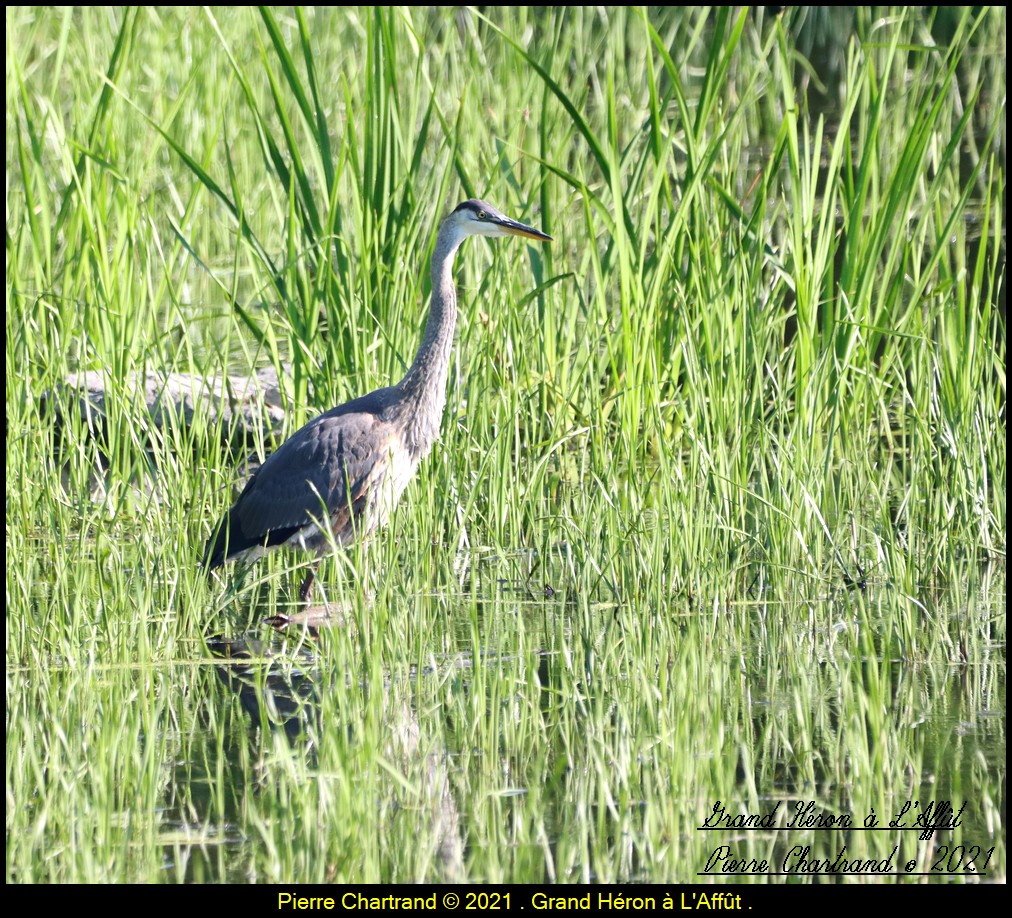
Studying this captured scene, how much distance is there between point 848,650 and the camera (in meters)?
3.97

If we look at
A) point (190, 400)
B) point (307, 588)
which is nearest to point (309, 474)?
point (307, 588)

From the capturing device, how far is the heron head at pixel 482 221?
5266 mm

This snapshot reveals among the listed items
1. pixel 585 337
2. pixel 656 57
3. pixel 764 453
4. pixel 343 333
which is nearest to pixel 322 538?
pixel 343 333

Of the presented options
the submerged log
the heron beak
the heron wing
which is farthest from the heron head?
the submerged log

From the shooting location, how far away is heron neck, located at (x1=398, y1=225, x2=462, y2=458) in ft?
16.8

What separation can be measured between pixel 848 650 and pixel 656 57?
754 centimetres

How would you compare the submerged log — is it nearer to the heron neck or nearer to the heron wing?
the heron wing

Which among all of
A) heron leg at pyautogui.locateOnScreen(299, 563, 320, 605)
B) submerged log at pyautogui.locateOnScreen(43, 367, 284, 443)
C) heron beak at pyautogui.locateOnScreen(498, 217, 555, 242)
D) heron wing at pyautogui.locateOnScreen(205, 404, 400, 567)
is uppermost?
heron beak at pyautogui.locateOnScreen(498, 217, 555, 242)

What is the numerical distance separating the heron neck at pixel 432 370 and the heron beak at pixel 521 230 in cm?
22

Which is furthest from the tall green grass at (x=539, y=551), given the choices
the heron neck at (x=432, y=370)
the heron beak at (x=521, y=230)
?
the heron beak at (x=521, y=230)

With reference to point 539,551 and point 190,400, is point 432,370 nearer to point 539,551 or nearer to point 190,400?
point 539,551

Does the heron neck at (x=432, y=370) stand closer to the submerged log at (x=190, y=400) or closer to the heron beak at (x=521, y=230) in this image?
the heron beak at (x=521, y=230)

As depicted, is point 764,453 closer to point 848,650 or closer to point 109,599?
point 848,650

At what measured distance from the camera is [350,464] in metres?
4.95
